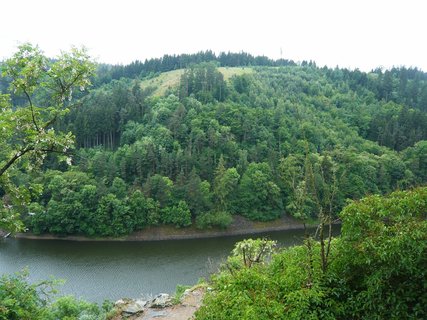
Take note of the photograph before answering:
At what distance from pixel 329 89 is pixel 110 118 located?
64.5m

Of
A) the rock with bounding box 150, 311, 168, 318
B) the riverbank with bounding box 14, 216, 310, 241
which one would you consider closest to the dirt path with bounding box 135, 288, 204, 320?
the rock with bounding box 150, 311, 168, 318

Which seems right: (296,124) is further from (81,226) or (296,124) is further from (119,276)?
(119,276)

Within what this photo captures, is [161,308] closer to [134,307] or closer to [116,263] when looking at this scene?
[134,307]

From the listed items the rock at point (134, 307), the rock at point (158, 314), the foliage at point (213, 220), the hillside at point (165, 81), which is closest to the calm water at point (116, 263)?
the foliage at point (213, 220)

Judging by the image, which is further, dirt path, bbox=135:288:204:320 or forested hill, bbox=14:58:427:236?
forested hill, bbox=14:58:427:236

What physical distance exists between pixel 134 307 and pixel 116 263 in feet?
71.5

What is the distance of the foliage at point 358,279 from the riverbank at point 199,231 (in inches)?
1572

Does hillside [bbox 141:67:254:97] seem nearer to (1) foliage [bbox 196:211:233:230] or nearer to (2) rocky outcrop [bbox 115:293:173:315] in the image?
(1) foliage [bbox 196:211:233:230]

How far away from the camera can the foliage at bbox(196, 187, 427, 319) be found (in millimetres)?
7029

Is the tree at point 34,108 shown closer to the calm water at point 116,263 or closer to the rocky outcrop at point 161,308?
the rocky outcrop at point 161,308

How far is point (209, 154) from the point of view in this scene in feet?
189

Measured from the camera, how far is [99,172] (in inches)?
2066

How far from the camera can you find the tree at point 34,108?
7980 mm

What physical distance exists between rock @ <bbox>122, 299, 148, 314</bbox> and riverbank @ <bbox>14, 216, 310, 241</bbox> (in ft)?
97.6
